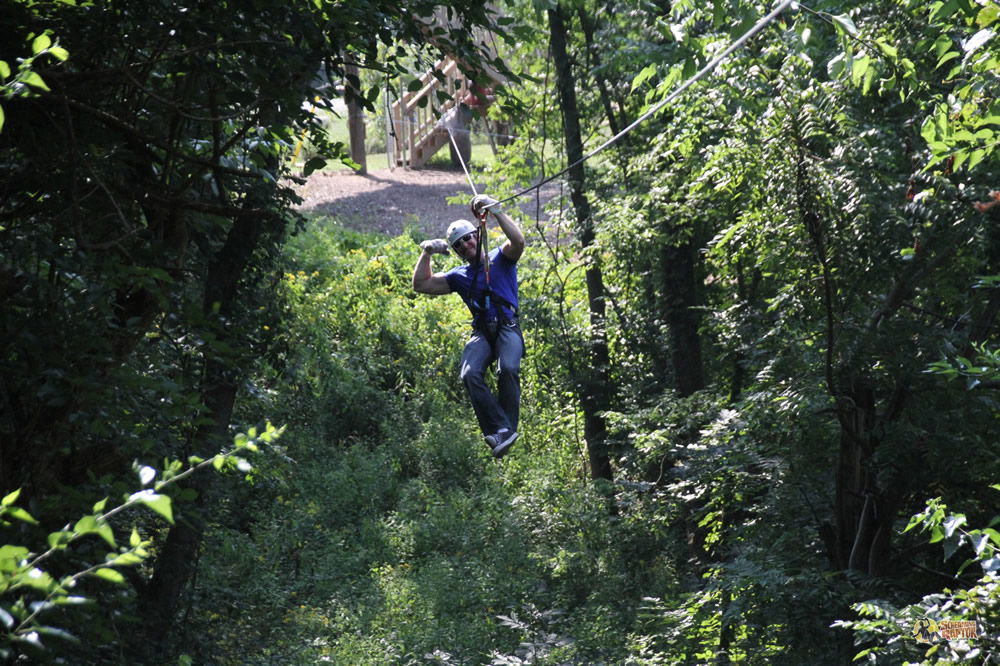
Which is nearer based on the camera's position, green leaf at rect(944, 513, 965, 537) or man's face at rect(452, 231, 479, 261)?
green leaf at rect(944, 513, 965, 537)

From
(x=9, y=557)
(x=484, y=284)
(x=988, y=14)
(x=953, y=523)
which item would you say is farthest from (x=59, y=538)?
(x=484, y=284)

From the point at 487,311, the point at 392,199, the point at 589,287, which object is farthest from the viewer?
the point at 392,199

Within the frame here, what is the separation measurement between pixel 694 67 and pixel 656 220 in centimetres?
465

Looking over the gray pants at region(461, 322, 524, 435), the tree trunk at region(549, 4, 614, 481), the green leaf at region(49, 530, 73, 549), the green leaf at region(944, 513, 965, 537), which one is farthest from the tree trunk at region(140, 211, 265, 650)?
the green leaf at region(49, 530, 73, 549)

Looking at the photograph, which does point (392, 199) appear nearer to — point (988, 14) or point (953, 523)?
point (988, 14)

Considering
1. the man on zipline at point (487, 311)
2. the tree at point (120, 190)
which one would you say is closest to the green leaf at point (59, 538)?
the tree at point (120, 190)

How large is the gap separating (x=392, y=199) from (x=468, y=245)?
15.8 meters

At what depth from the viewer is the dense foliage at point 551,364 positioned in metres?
3.98

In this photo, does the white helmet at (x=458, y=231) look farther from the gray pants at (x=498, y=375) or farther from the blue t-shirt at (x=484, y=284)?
the gray pants at (x=498, y=375)

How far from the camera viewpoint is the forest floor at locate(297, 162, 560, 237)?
19781 mm

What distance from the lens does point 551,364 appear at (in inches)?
482

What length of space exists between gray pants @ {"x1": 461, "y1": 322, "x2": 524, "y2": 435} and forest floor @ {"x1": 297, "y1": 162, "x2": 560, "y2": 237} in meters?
11.5

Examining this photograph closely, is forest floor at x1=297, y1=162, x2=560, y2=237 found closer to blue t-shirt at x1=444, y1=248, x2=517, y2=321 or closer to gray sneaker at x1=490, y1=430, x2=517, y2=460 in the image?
blue t-shirt at x1=444, y1=248, x2=517, y2=321

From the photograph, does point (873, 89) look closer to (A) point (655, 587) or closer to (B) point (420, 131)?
(A) point (655, 587)
